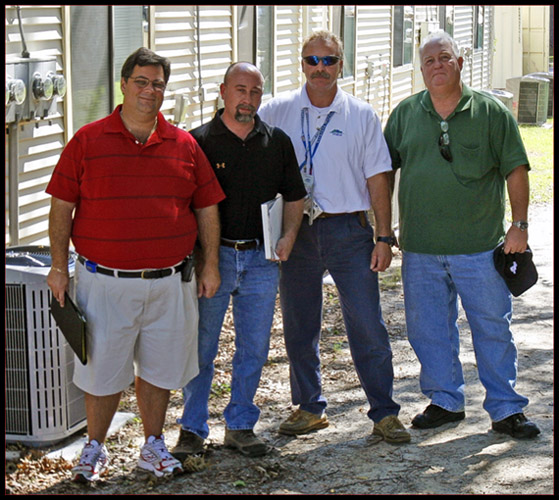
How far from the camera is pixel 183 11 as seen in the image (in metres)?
8.62

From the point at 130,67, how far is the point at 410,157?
1650 mm

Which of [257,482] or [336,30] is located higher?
[336,30]

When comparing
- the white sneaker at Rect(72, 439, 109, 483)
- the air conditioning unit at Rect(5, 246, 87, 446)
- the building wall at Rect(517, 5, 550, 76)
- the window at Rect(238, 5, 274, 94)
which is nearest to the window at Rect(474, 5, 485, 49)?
the building wall at Rect(517, 5, 550, 76)

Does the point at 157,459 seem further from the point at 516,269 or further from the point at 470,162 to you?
the point at 470,162

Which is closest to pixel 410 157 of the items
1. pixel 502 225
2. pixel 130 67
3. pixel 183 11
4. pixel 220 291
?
pixel 502 225

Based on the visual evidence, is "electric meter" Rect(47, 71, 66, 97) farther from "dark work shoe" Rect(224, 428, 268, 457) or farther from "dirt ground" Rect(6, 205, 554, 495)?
"dark work shoe" Rect(224, 428, 268, 457)

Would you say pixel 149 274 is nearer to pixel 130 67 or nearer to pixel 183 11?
pixel 130 67

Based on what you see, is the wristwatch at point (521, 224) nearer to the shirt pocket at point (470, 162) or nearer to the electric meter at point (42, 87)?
the shirt pocket at point (470, 162)

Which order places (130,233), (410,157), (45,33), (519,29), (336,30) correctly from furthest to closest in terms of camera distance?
(519,29), (336,30), (45,33), (410,157), (130,233)

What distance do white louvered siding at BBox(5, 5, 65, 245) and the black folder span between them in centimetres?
176

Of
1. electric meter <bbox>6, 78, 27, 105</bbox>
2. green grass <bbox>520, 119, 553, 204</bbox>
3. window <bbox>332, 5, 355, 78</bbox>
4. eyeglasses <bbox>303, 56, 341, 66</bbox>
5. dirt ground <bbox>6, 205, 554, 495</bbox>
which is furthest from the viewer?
green grass <bbox>520, 119, 553, 204</bbox>

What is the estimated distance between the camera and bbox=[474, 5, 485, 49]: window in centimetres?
2367

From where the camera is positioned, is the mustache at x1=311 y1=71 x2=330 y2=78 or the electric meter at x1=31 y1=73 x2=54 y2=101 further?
the electric meter at x1=31 y1=73 x2=54 y2=101

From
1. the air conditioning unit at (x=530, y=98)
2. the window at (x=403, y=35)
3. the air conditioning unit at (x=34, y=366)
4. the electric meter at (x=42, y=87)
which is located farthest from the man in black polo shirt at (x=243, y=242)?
Result: the air conditioning unit at (x=530, y=98)
